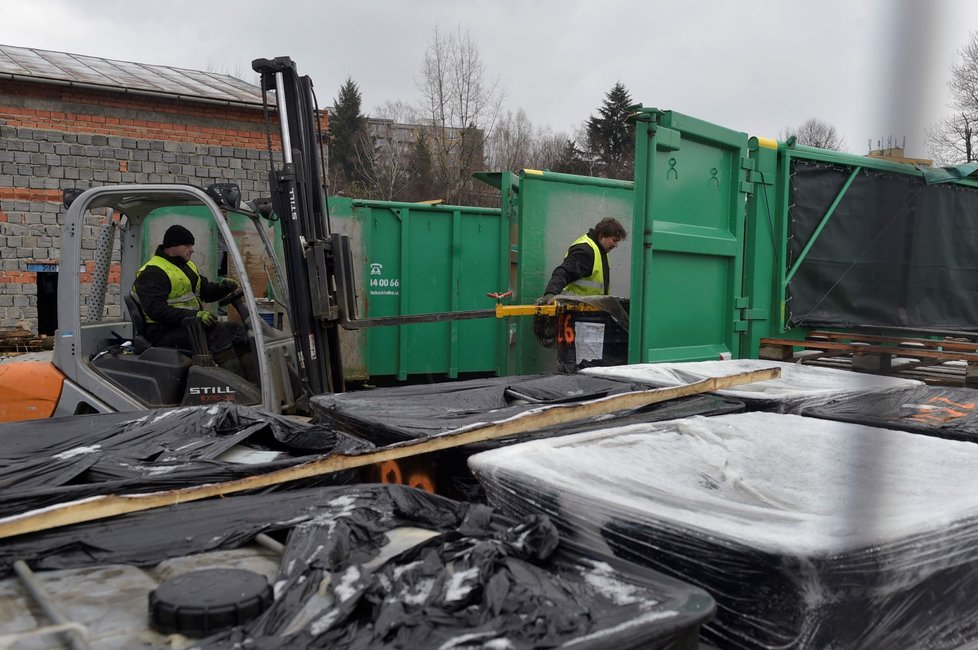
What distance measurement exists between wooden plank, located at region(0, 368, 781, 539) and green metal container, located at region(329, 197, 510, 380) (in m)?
5.27

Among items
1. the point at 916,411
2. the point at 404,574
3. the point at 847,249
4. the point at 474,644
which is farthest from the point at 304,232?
the point at 474,644

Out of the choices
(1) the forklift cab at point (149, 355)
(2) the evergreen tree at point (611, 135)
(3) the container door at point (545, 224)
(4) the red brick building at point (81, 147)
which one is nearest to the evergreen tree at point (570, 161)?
(2) the evergreen tree at point (611, 135)

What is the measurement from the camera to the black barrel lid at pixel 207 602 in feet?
4.39

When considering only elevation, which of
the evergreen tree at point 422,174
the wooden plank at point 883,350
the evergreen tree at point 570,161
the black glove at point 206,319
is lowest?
the wooden plank at point 883,350

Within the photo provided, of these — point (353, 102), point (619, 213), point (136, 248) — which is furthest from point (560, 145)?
point (136, 248)

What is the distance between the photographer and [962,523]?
1.73 meters

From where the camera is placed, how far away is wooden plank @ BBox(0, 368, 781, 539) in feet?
5.81

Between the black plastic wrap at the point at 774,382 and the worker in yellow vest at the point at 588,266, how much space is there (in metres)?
2.48

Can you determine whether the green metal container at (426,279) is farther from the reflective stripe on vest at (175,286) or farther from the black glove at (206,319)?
the black glove at (206,319)

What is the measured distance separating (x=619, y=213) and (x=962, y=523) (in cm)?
651

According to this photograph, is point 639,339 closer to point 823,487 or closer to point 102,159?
point 823,487

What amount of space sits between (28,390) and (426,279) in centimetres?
477

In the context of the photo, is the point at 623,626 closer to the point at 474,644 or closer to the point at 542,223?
the point at 474,644

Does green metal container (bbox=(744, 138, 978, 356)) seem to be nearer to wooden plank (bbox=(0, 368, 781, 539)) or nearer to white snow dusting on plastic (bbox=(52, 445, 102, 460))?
wooden plank (bbox=(0, 368, 781, 539))
